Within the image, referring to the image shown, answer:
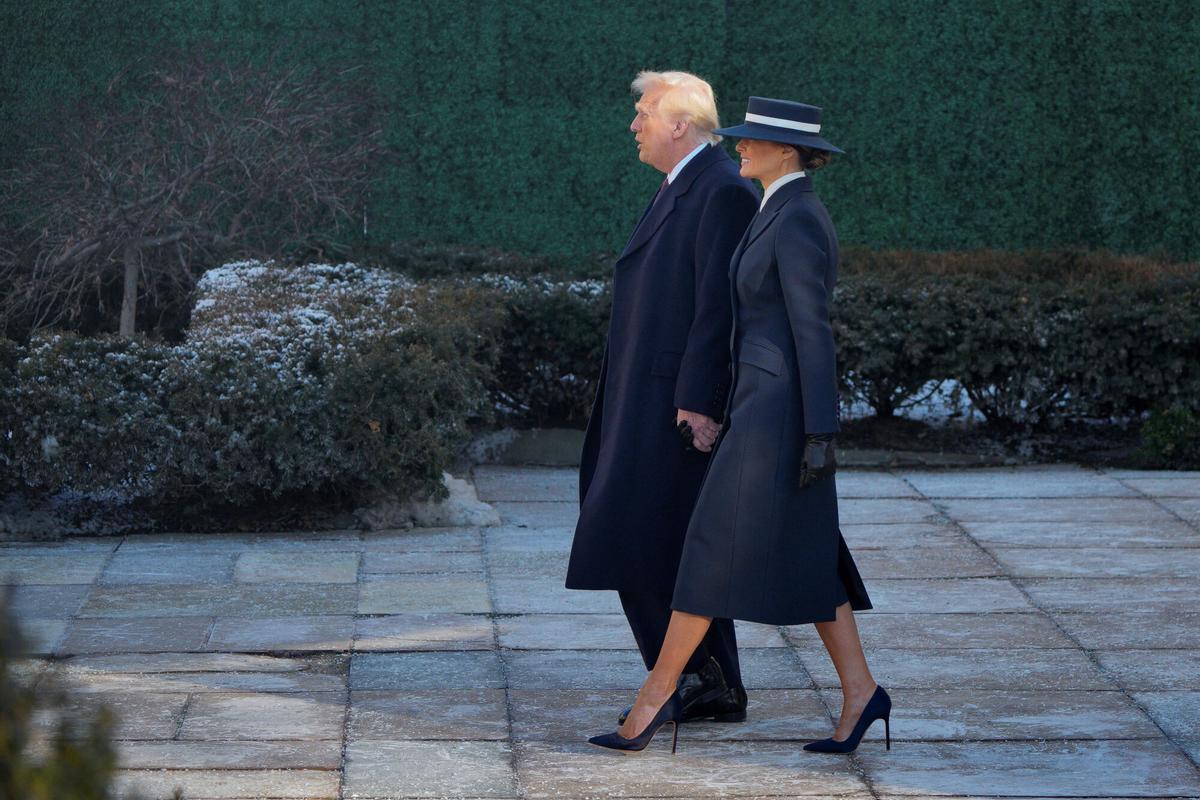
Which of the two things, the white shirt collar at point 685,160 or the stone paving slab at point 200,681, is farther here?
the stone paving slab at point 200,681

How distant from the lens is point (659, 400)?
4.52 m

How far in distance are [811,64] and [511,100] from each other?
80.3 inches

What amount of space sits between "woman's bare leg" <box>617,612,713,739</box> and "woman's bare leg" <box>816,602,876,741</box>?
0.34m

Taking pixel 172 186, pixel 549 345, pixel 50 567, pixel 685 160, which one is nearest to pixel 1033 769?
pixel 685 160

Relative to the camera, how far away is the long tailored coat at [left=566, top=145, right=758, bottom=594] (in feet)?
14.7

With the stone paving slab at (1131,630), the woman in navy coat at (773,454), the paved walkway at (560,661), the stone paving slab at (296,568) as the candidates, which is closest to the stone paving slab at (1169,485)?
the paved walkway at (560,661)

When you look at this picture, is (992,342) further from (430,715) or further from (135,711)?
(135,711)

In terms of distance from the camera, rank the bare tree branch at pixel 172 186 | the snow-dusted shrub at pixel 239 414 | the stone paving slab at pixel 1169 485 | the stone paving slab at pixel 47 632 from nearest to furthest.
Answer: the stone paving slab at pixel 47 632
the snow-dusted shrub at pixel 239 414
the stone paving slab at pixel 1169 485
the bare tree branch at pixel 172 186

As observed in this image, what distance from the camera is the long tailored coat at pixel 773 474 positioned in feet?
13.8

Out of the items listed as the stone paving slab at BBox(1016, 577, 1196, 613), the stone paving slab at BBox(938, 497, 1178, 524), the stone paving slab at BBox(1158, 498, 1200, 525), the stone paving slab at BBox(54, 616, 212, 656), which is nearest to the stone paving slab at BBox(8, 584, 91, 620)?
the stone paving slab at BBox(54, 616, 212, 656)

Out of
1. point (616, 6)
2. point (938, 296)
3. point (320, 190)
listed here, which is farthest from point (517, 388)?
point (616, 6)

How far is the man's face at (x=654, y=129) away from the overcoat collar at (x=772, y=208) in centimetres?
35

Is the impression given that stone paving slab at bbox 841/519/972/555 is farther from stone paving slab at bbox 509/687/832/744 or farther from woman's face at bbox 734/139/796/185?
woman's face at bbox 734/139/796/185

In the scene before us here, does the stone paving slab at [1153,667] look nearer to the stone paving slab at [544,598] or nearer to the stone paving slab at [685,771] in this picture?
the stone paving slab at [685,771]
